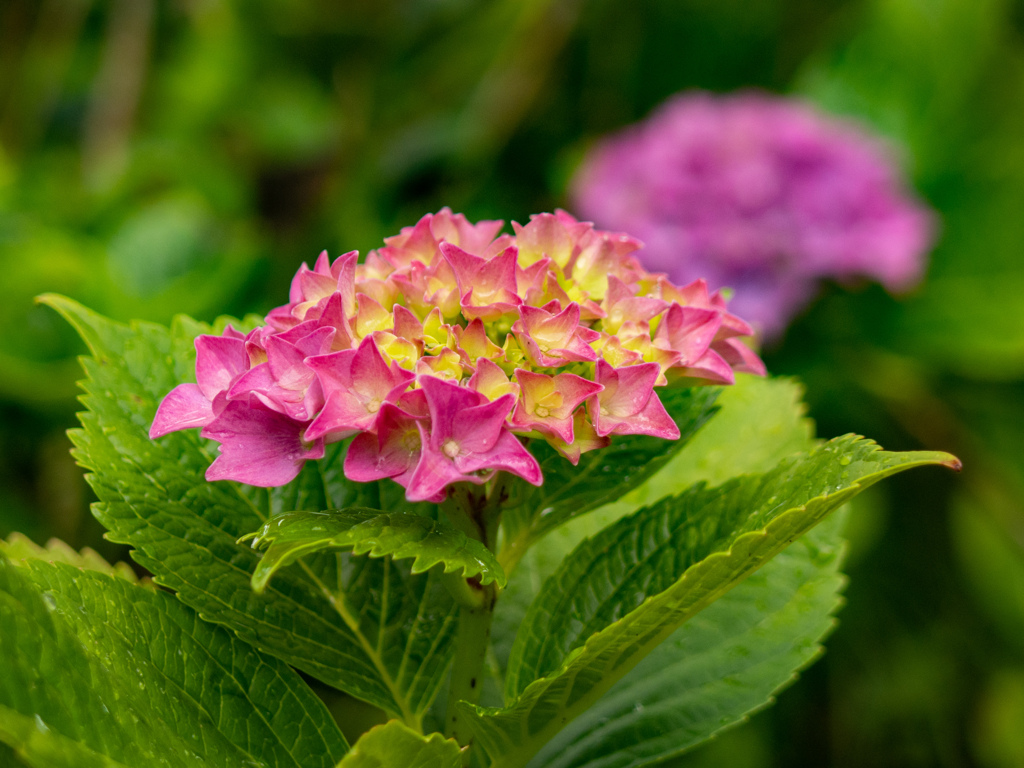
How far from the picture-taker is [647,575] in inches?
23.5

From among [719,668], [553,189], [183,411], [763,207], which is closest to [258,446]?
[183,411]

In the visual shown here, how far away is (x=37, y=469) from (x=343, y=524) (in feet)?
4.43

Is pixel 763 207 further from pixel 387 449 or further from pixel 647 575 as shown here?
pixel 387 449

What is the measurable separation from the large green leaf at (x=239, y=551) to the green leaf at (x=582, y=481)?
2.8 inches

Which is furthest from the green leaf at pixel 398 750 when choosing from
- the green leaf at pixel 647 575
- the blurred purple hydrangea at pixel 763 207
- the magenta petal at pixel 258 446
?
the blurred purple hydrangea at pixel 763 207

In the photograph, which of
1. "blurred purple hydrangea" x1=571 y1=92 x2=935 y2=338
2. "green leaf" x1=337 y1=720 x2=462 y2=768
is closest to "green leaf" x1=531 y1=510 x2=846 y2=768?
"green leaf" x1=337 y1=720 x2=462 y2=768

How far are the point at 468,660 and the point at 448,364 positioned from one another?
210mm

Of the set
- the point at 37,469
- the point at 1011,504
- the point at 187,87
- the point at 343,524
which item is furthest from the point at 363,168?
the point at 343,524

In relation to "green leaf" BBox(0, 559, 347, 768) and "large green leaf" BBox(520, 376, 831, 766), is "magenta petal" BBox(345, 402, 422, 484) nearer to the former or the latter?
"green leaf" BBox(0, 559, 347, 768)

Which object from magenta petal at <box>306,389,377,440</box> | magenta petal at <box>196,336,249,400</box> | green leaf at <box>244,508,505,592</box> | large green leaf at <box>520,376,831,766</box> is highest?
magenta petal at <box>196,336,249,400</box>

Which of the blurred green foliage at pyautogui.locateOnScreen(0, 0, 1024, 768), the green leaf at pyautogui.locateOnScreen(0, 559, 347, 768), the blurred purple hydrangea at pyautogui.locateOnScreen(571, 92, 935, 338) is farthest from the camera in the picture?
the blurred green foliage at pyautogui.locateOnScreen(0, 0, 1024, 768)

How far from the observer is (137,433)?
618 millimetres

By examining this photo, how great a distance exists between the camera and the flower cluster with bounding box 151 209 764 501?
0.48m

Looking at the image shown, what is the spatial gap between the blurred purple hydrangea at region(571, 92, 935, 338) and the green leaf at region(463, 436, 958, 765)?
93cm
